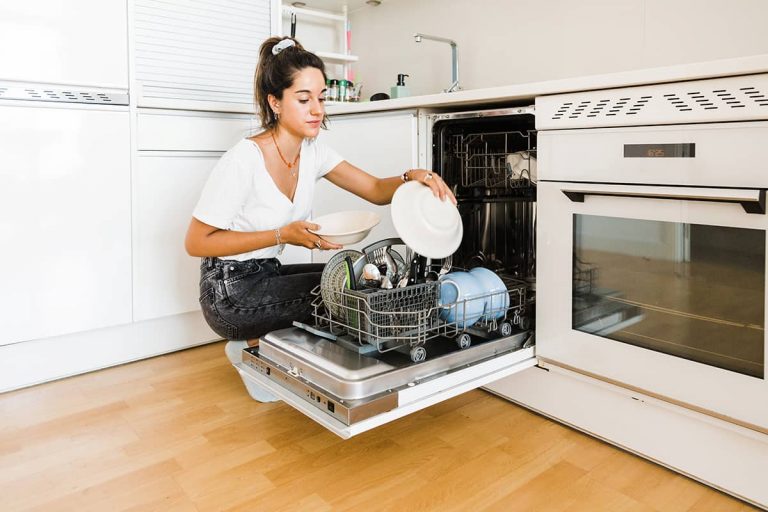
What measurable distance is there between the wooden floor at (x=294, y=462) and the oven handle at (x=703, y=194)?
26.4 inches

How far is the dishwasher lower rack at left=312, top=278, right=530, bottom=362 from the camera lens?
140cm

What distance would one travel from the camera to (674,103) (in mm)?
1343

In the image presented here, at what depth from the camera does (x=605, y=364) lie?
5.04 feet

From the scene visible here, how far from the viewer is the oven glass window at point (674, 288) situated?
1.28 metres

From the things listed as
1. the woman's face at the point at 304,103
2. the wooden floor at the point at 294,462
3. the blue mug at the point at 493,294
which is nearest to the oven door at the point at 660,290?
the blue mug at the point at 493,294

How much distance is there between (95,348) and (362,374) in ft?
4.68

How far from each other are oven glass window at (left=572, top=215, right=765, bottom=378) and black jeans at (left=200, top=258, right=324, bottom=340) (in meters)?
0.86

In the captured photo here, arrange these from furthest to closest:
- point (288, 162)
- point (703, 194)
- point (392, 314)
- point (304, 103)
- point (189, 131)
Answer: point (189, 131), point (288, 162), point (304, 103), point (392, 314), point (703, 194)

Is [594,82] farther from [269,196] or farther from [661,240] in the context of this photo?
[269,196]

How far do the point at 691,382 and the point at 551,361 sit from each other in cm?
37

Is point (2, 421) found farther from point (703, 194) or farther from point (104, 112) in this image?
point (703, 194)

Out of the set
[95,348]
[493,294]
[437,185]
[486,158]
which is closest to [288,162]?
[437,185]

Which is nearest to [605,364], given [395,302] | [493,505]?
[493,505]

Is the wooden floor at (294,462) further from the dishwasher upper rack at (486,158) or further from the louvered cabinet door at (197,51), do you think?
the louvered cabinet door at (197,51)
